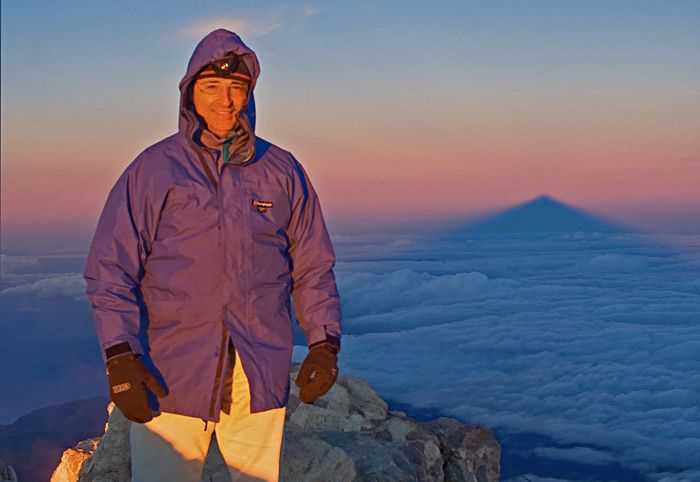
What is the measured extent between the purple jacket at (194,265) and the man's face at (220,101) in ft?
0.17

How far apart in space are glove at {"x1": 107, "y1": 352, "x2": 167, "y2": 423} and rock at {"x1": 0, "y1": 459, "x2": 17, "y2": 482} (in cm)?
502

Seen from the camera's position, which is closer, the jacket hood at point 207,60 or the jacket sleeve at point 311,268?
the jacket hood at point 207,60

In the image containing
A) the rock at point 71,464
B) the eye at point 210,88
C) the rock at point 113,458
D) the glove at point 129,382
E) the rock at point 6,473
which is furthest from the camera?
the rock at point 6,473

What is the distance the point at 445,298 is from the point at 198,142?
88.4m

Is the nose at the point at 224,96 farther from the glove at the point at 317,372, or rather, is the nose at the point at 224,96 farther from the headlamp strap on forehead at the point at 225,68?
the glove at the point at 317,372

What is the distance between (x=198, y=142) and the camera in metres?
2.99

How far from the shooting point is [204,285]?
288 cm

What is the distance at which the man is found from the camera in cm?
277

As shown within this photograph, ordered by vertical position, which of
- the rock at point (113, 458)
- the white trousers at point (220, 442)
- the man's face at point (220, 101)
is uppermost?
the man's face at point (220, 101)

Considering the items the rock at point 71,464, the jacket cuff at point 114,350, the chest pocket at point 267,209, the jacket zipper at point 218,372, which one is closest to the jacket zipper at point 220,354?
the jacket zipper at point 218,372

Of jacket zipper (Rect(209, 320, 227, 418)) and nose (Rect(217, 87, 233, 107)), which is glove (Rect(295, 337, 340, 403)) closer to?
jacket zipper (Rect(209, 320, 227, 418))

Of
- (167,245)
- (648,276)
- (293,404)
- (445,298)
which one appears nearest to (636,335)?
(445,298)

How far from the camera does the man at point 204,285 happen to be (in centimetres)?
277

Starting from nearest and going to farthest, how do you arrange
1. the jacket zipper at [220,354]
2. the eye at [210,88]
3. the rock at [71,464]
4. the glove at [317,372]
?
the jacket zipper at [220,354]
the eye at [210,88]
the glove at [317,372]
the rock at [71,464]
